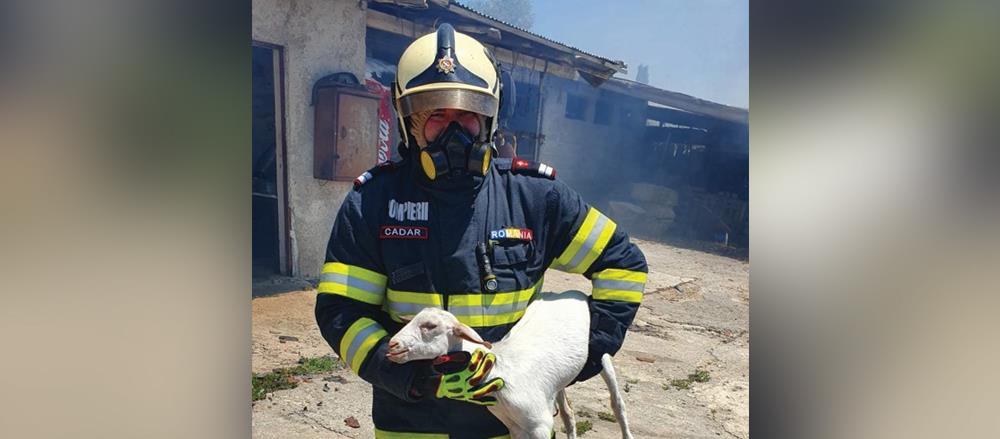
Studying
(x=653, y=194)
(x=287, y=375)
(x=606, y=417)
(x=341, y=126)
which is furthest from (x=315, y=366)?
(x=653, y=194)

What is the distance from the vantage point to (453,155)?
188cm

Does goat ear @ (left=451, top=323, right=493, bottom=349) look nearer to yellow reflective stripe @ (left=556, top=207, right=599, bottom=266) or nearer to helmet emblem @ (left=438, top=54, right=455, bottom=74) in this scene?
yellow reflective stripe @ (left=556, top=207, right=599, bottom=266)

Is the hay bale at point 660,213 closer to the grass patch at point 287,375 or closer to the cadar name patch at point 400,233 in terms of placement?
the grass patch at point 287,375

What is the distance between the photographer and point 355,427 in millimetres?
3857

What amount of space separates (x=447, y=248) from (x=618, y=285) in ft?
1.94

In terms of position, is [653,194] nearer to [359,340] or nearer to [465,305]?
[465,305]

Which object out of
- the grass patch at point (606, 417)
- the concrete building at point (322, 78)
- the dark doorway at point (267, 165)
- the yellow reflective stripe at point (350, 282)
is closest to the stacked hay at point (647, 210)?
the concrete building at point (322, 78)

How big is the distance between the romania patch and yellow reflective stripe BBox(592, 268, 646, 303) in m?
0.29
